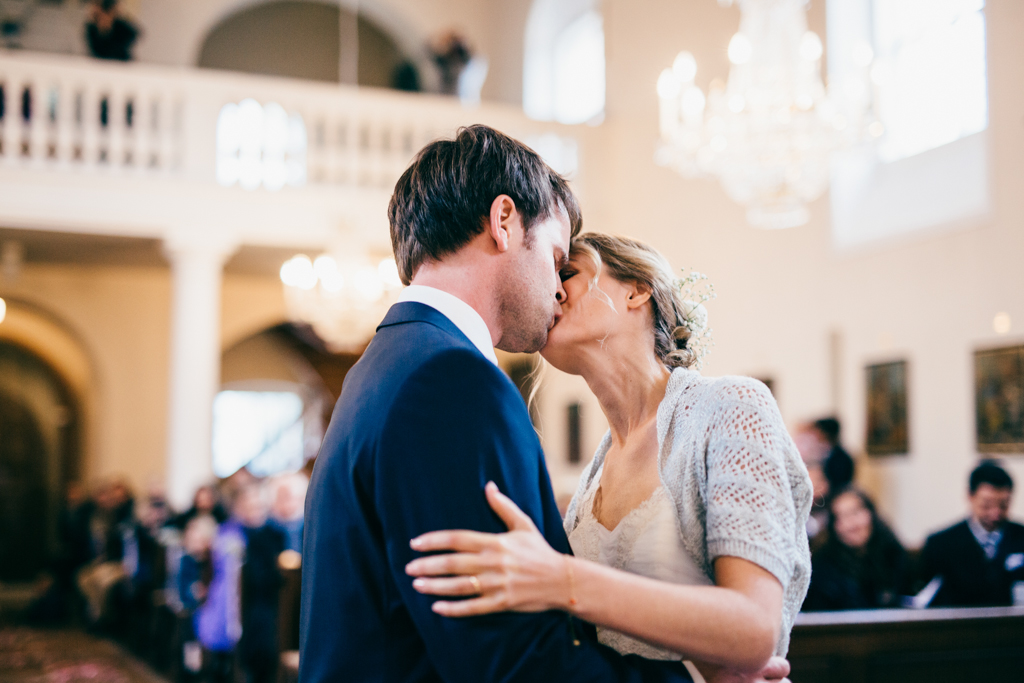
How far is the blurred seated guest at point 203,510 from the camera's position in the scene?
9.23 m

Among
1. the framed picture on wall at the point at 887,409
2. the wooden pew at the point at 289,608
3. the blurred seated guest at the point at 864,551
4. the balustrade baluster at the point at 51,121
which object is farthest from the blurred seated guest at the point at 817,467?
the balustrade baluster at the point at 51,121

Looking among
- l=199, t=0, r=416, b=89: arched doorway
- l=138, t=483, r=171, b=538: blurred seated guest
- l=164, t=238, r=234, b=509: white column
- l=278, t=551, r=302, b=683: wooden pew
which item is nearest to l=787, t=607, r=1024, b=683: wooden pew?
l=278, t=551, r=302, b=683: wooden pew

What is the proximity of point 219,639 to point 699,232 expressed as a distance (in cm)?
633

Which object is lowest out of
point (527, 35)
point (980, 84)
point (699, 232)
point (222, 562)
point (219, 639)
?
point (219, 639)

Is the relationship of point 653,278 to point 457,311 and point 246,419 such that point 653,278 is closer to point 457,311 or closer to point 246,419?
point 457,311

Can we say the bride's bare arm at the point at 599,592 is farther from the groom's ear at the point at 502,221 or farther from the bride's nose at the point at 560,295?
the bride's nose at the point at 560,295

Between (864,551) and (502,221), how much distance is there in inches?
203

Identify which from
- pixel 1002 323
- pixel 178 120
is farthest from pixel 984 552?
pixel 178 120

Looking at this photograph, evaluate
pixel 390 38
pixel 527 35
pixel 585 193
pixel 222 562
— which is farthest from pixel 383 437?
pixel 390 38

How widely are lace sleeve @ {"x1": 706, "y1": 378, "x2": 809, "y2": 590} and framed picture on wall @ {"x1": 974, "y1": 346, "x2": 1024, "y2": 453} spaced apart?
231 inches

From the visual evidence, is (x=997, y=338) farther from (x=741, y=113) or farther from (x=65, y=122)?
(x=65, y=122)

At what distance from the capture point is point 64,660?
9383mm

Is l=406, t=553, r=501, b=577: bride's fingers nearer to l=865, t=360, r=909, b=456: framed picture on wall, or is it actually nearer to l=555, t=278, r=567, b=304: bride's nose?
l=555, t=278, r=567, b=304: bride's nose

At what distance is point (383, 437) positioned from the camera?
1427 mm
